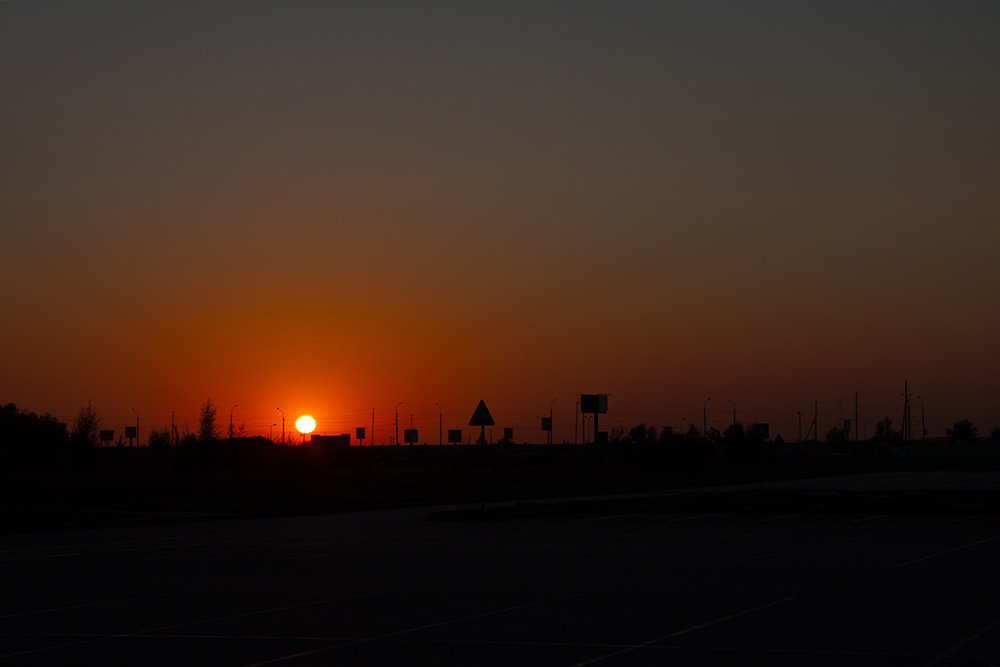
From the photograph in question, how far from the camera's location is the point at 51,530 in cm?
3194

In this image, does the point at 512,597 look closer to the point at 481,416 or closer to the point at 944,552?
the point at 944,552

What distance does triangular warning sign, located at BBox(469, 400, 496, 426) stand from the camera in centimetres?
3534

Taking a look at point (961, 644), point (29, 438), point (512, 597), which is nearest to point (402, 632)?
point (512, 597)

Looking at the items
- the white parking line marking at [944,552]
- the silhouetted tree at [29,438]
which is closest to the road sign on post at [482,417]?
the white parking line marking at [944,552]

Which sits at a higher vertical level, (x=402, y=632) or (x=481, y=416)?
(x=481, y=416)

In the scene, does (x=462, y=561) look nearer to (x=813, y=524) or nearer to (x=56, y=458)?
(x=813, y=524)

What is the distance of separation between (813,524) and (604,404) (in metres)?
117

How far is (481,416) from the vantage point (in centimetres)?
3575

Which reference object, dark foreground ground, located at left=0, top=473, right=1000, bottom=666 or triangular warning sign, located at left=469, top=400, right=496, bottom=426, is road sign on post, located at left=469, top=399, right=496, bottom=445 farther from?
dark foreground ground, located at left=0, top=473, right=1000, bottom=666

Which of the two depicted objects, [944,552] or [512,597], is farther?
[944,552]

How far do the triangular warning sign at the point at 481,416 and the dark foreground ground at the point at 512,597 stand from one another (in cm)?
637

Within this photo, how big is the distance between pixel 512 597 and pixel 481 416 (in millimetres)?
19762

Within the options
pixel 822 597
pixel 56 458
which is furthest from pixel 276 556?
pixel 56 458

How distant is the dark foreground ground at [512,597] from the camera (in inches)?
462
